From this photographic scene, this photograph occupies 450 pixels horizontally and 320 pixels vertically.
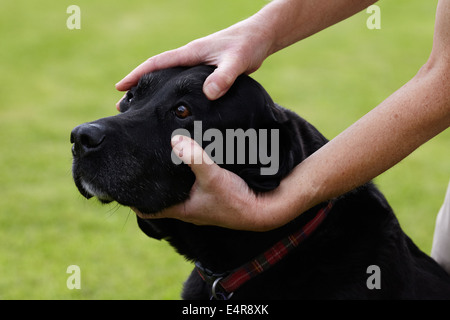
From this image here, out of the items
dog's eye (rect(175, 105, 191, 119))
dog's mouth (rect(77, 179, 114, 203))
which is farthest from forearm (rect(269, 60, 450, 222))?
dog's mouth (rect(77, 179, 114, 203))

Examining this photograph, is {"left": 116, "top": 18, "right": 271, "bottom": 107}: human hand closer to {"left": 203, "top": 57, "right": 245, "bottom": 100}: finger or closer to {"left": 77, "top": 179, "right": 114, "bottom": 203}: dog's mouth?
{"left": 203, "top": 57, "right": 245, "bottom": 100}: finger

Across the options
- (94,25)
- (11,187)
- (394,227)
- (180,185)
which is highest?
(94,25)

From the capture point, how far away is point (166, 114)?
116 inches

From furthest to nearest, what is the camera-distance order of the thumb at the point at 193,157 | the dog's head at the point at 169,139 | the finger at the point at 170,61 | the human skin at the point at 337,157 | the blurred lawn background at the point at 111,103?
1. the blurred lawn background at the point at 111,103
2. the finger at the point at 170,61
3. the dog's head at the point at 169,139
4. the human skin at the point at 337,157
5. the thumb at the point at 193,157

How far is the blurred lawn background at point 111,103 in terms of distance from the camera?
17.3ft

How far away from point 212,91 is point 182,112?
7.0 inches

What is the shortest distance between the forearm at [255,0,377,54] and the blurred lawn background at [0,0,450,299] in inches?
46.3

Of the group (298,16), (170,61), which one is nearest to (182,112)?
(170,61)

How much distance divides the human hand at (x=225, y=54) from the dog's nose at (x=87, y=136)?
0.50 metres

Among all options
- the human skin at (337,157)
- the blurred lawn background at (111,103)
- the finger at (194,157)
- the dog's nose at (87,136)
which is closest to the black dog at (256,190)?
the dog's nose at (87,136)

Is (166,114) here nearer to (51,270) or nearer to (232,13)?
(51,270)

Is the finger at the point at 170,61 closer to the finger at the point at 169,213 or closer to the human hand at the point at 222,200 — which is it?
the human hand at the point at 222,200

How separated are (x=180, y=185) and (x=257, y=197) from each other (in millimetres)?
365
